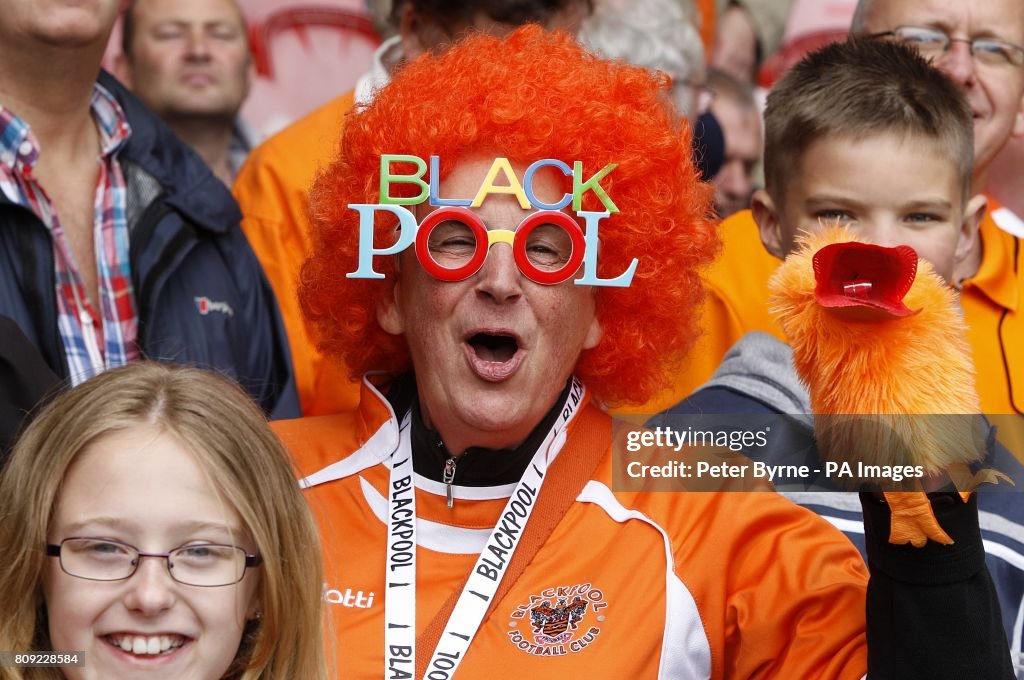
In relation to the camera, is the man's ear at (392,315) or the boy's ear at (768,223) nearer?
the man's ear at (392,315)

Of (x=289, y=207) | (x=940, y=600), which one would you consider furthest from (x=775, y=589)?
(x=289, y=207)

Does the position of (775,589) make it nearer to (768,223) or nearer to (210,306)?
(768,223)

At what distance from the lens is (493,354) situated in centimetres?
302

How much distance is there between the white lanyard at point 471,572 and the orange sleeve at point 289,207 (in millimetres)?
→ 1258

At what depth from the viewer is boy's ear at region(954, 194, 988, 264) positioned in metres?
3.58

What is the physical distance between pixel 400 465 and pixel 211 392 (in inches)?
21.0

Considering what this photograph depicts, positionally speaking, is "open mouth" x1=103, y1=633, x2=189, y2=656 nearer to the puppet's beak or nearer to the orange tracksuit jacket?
the orange tracksuit jacket

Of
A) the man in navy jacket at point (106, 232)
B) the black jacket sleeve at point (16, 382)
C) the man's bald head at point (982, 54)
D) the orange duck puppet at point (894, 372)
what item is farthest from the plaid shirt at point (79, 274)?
the man's bald head at point (982, 54)

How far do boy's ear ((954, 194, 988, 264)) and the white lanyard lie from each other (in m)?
1.11

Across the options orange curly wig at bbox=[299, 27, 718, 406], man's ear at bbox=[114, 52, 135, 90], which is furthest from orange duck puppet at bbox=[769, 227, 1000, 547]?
man's ear at bbox=[114, 52, 135, 90]

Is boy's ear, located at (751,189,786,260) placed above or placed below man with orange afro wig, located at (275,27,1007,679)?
above

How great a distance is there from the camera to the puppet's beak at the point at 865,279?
8.05ft

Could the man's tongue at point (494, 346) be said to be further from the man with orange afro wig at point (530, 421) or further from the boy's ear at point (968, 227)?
the boy's ear at point (968, 227)

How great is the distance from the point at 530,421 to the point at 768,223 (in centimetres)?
100
